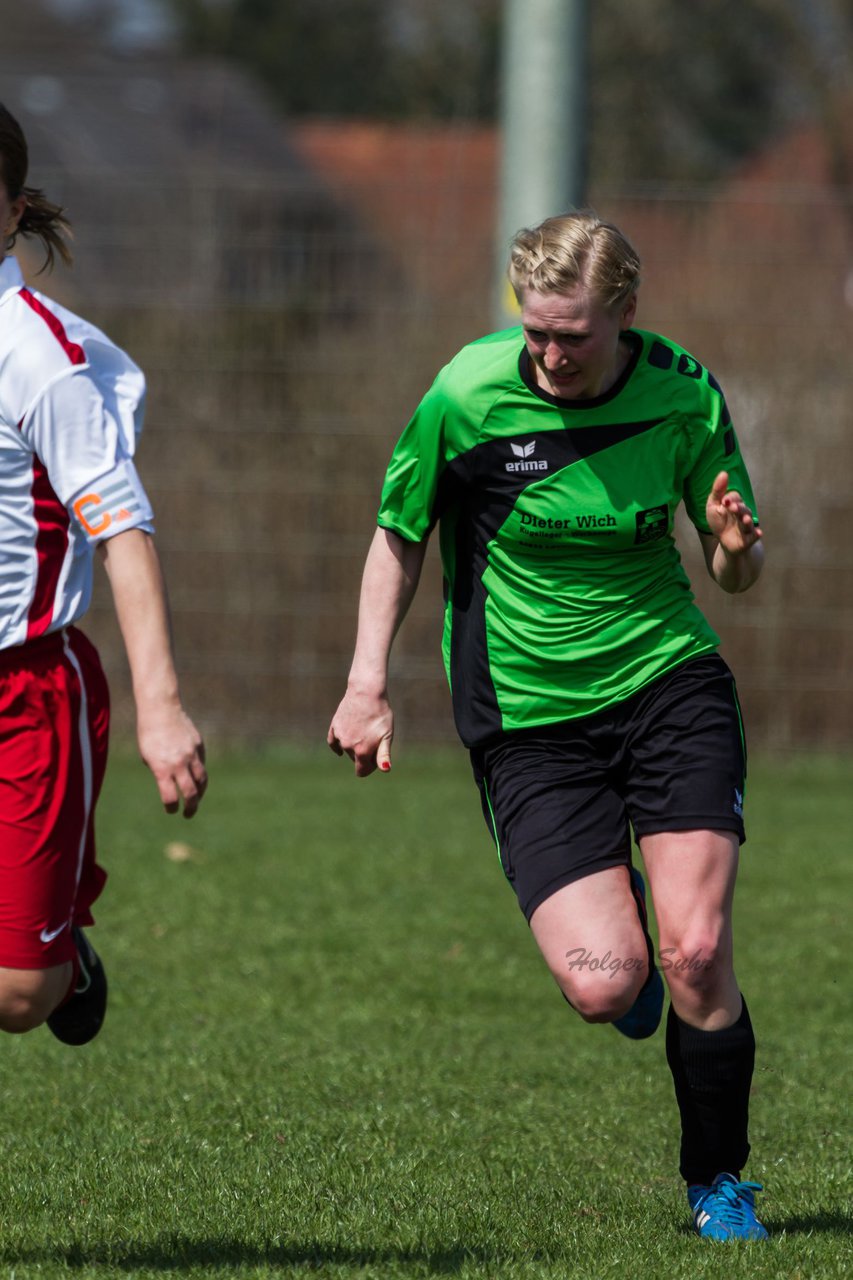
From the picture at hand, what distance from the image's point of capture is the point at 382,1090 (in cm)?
573

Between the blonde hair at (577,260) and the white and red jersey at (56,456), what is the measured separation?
88 centimetres

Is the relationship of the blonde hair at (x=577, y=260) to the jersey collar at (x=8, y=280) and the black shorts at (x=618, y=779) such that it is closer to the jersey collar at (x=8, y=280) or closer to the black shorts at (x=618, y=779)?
the black shorts at (x=618, y=779)

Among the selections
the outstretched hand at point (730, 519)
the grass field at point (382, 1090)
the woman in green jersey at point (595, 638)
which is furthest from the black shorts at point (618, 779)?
the grass field at point (382, 1090)

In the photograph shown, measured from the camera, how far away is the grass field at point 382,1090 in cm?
413

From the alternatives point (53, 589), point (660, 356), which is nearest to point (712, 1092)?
point (660, 356)

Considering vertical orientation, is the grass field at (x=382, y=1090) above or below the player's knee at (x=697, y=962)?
below

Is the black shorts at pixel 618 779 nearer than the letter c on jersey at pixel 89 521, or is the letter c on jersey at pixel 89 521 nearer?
the letter c on jersey at pixel 89 521

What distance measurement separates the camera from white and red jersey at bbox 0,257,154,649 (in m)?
3.71

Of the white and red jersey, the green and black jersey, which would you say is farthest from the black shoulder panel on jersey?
the white and red jersey

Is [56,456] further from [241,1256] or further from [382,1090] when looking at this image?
[382,1090]

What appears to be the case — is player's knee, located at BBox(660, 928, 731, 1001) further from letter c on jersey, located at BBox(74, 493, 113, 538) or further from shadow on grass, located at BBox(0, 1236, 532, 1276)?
letter c on jersey, located at BBox(74, 493, 113, 538)

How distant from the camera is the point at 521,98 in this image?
11.0 metres

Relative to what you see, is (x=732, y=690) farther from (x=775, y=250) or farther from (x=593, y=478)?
(x=775, y=250)

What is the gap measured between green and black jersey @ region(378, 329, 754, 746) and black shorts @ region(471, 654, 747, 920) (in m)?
0.06
